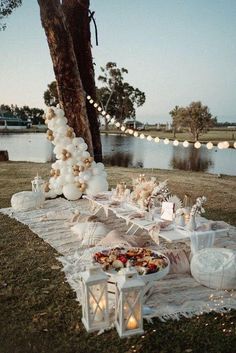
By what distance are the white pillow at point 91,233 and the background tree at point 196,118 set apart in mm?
39338

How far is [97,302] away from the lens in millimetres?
3400

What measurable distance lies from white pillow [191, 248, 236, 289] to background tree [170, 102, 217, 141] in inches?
1603

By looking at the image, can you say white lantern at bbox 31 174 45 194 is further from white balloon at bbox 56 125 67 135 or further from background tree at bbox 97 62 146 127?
background tree at bbox 97 62 146 127

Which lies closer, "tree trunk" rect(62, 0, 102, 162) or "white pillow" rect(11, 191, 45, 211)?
"white pillow" rect(11, 191, 45, 211)

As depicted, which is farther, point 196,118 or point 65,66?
point 196,118

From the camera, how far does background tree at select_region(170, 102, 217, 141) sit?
143 ft

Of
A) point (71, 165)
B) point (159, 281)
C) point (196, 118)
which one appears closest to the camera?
point (159, 281)

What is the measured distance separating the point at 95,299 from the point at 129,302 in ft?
1.06

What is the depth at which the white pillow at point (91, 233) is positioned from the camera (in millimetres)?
5852

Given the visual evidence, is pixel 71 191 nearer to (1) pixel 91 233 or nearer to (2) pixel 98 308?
(1) pixel 91 233

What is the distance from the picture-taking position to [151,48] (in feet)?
63.6

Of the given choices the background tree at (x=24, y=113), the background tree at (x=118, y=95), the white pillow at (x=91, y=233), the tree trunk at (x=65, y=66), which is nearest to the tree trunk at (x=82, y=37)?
the tree trunk at (x=65, y=66)

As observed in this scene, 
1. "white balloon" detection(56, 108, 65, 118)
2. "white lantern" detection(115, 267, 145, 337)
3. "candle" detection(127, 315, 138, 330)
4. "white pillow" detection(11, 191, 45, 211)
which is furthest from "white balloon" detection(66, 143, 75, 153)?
"candle" detection(127, 315, 138, 330)

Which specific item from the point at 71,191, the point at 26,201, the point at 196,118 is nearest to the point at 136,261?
the point at 26,201
